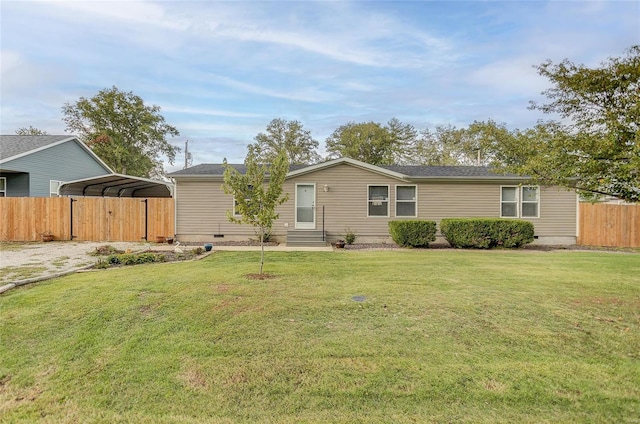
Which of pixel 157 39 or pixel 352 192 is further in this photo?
pixel 352 192

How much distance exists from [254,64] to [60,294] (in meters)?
12.3

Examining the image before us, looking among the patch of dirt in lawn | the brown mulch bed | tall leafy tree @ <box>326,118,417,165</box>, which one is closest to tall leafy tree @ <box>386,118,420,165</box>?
tall leafy tree @ <box>326,118,417,165</box>

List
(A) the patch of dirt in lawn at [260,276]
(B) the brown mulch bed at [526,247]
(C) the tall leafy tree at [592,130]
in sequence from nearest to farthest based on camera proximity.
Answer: (C) the tall leafy tree at [592,130] → (A) the patch of dirt in lawn at [260,276] → (B) the brown mulch bed at [526,247]

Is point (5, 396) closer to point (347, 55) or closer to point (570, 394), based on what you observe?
point (570, 394)

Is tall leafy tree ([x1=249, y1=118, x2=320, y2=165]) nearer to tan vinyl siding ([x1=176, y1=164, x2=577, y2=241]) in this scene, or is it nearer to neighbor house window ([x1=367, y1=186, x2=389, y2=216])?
tan vinyl siding ([x1=176, y1=164, x2=577, y2=241])

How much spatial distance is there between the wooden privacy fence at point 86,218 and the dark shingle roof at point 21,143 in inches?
149

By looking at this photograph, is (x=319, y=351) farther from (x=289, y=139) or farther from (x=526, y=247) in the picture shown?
(x=289, y=139)

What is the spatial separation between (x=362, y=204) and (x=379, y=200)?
0.72 metres

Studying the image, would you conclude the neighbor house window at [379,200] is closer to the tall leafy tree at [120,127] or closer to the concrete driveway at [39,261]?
the concrete driveway at [39,261]

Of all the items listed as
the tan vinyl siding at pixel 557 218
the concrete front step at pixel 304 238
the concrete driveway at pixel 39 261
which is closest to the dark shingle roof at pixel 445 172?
the tan vinyl siding at pixel 557 218

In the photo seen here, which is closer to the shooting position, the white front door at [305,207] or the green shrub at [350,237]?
the green shrub at [350,237]

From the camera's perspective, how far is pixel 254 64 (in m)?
14.2

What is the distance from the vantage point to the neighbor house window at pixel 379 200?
497 inches

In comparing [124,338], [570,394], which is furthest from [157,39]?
[570,394]
